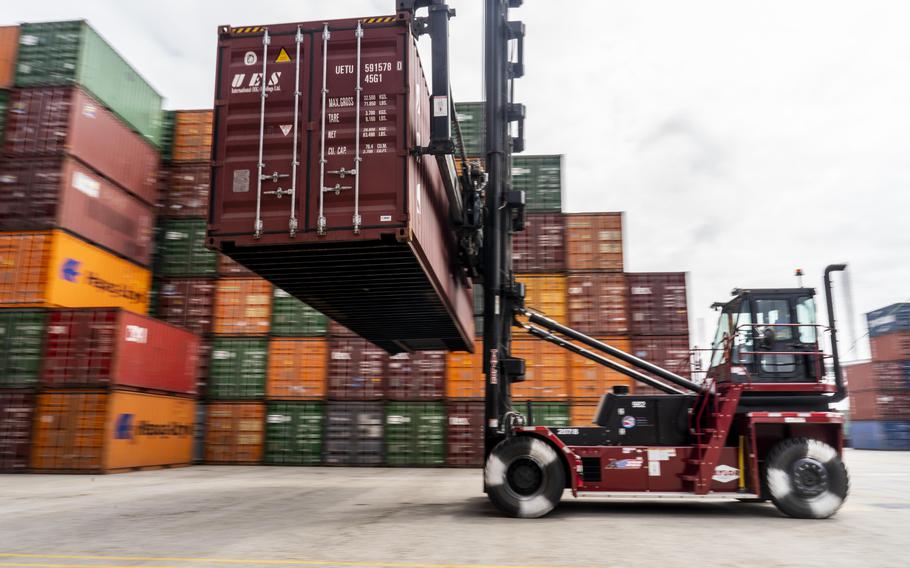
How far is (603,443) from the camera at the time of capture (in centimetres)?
1024

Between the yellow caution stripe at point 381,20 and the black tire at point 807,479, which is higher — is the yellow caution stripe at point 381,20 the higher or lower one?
the higher one

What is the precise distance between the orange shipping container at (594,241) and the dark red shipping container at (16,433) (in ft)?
55.8

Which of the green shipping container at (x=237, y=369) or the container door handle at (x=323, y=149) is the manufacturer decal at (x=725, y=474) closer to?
the container door handle at (x=323, y=149)

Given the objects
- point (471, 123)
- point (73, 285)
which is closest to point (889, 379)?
point (471, 123)

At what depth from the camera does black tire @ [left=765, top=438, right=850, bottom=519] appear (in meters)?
9.45

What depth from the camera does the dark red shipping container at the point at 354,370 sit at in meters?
20.9

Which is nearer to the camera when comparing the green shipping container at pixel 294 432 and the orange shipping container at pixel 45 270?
the orange shipping container at pixel 45 270

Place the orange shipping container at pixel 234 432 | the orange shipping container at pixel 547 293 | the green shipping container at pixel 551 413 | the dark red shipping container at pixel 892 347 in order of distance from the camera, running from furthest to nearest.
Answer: the dark red shipping container at pixel 892 347 < the orange shipping container at pixel 547 293 < the orange shipping container at pixel 234 432 < the green shipping container at pixel 551 413

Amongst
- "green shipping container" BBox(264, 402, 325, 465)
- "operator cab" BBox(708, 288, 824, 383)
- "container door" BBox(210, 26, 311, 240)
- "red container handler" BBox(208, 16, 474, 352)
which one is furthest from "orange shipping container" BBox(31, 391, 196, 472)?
"operator cab" BBox(708, 288, 824, 383)

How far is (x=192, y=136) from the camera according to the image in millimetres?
23766

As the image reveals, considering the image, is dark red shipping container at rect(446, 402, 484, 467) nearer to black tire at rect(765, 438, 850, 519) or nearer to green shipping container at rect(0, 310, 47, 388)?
black tire at rect(765, 438, 850, 519)

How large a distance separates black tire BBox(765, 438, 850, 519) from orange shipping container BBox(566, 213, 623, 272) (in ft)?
39.5

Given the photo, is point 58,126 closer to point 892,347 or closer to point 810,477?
point 810,477

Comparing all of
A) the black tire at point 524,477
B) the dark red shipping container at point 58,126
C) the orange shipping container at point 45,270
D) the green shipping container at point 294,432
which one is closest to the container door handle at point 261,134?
the black tire at point 524,477
